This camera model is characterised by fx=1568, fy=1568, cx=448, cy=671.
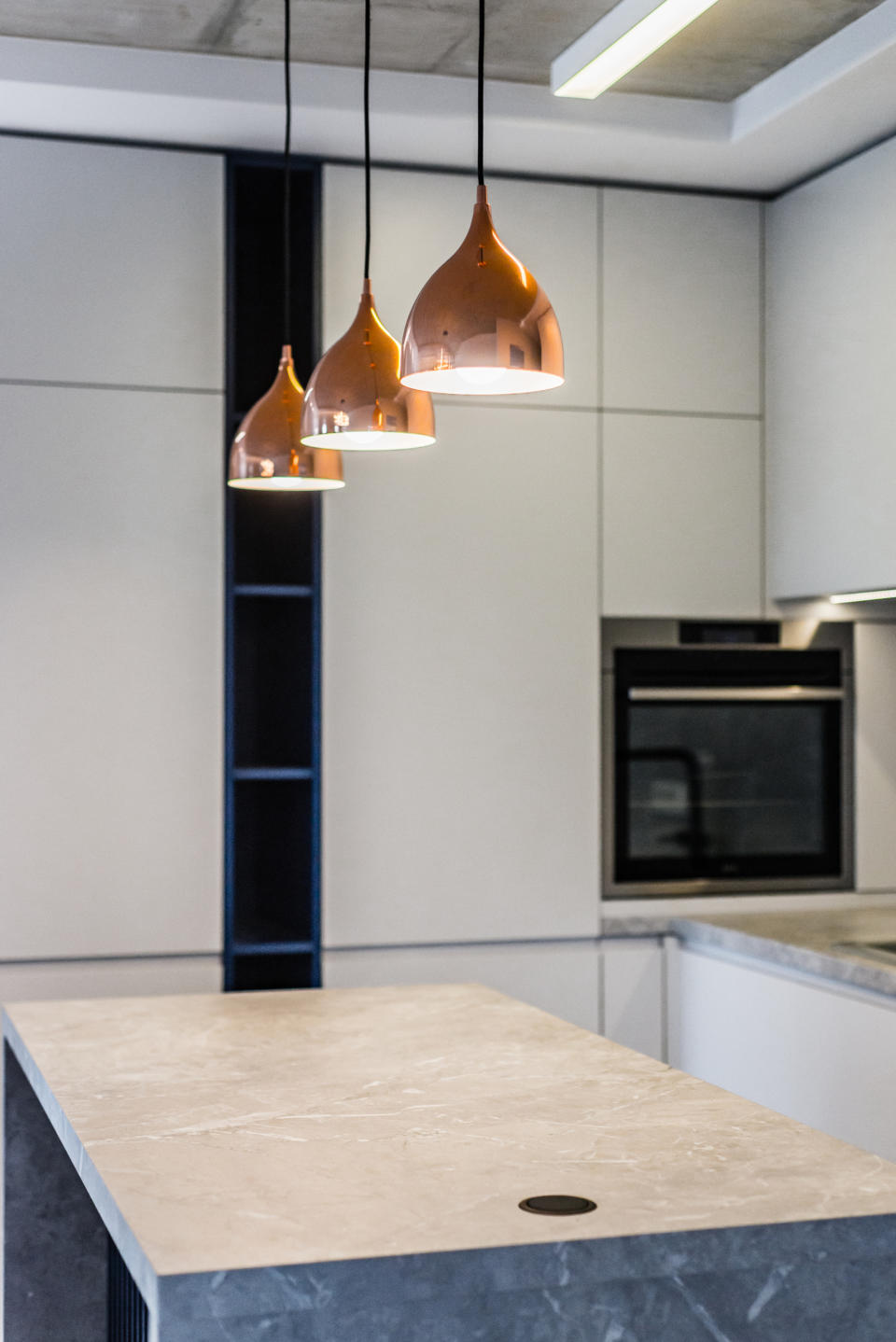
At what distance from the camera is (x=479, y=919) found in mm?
3557

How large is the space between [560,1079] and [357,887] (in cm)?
146

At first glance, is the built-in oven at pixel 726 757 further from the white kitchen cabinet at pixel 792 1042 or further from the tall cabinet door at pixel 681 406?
the white kitchen cabinet at pixel 792 1042

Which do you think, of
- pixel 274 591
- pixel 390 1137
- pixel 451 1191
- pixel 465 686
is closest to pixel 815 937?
pixel 465 686

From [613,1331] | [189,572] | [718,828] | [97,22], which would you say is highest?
[97,22]

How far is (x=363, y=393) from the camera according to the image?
211 centimetres

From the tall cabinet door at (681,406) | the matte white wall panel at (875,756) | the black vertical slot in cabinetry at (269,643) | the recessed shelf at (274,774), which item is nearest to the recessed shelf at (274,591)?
the black vertical slot in cabinetry at (269,643)

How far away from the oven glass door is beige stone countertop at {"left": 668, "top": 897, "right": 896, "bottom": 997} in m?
0.14

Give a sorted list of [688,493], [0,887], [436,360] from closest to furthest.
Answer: [436,360], [0,887], [688,493]

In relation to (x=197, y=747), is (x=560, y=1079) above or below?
below

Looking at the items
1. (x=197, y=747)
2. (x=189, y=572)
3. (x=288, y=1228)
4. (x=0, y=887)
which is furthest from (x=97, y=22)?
(x=288, y=1228)

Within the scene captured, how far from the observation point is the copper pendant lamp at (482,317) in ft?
5.89

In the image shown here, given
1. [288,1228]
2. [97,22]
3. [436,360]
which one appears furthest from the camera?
[97,22]

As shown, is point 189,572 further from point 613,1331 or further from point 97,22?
point 613,1331

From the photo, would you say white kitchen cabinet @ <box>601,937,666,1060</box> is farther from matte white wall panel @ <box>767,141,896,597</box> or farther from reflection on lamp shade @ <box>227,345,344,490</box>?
reflection on lamp shade @ <box>227,345,344,490</box>
